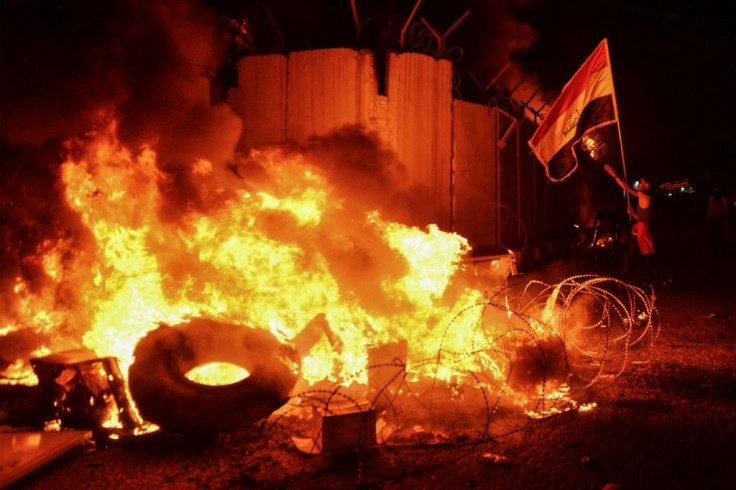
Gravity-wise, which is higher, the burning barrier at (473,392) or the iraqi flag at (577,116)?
the iraqi flag at (577,116)

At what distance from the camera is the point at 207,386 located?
561cm

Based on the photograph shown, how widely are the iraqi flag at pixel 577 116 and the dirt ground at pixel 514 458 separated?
4474mm

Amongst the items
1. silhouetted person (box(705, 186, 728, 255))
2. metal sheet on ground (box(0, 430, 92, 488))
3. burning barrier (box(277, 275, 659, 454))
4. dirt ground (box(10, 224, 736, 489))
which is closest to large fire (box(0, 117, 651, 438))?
burning barrier (box(277, 275, 659, 454))

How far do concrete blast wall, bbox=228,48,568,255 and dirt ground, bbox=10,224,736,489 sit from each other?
16.4 feet

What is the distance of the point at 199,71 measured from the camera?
29.5 ft

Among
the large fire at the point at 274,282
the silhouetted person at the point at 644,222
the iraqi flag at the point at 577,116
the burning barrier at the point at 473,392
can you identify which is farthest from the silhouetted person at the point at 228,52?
the silhouetted person at the point at 644,222

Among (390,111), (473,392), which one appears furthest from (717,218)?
(473,392)

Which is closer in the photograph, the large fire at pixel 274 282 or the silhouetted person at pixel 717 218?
the large fire at pixel 274 282

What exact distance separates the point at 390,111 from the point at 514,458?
6202 mm

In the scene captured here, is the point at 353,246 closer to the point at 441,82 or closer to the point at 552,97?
the point at 441,82

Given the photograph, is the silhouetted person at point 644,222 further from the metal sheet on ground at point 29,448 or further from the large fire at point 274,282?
the metal sheet on ground at point 29,448

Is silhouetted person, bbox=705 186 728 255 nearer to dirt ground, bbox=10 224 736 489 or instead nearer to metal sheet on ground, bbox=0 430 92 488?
dirt ground, bbox=10 224 736 489

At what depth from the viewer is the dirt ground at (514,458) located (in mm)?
4449

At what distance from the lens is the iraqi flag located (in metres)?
9.08
